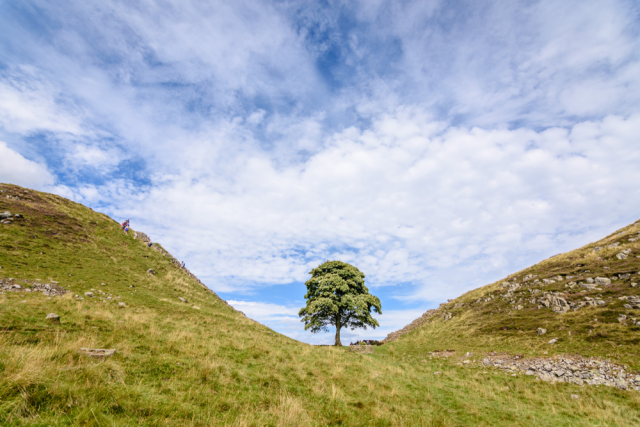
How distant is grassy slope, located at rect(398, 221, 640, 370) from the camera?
2133 centimetres

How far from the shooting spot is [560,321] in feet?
87.0

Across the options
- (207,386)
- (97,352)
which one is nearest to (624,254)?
(207,386)

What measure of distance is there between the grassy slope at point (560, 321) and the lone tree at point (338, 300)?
8686mm

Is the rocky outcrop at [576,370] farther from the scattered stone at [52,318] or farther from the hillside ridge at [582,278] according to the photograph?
the scattered stone at [52,318]

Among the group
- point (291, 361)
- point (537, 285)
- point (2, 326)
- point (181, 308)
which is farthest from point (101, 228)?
point (537, 285)

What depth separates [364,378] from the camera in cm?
1426

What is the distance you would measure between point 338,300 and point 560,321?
78.3 ft

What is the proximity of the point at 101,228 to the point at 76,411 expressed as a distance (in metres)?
47.1

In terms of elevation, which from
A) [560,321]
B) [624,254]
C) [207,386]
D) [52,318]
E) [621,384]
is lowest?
[621,384]

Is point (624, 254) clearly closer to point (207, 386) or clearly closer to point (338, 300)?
point (338, 300)

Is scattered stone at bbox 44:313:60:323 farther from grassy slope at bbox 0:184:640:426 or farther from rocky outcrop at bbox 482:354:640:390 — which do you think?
rocky outcrop at bbox 482:354:640:390

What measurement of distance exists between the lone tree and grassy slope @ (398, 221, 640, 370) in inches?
342

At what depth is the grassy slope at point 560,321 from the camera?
21333mm

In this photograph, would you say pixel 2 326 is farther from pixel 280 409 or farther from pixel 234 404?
pixel 280 409
